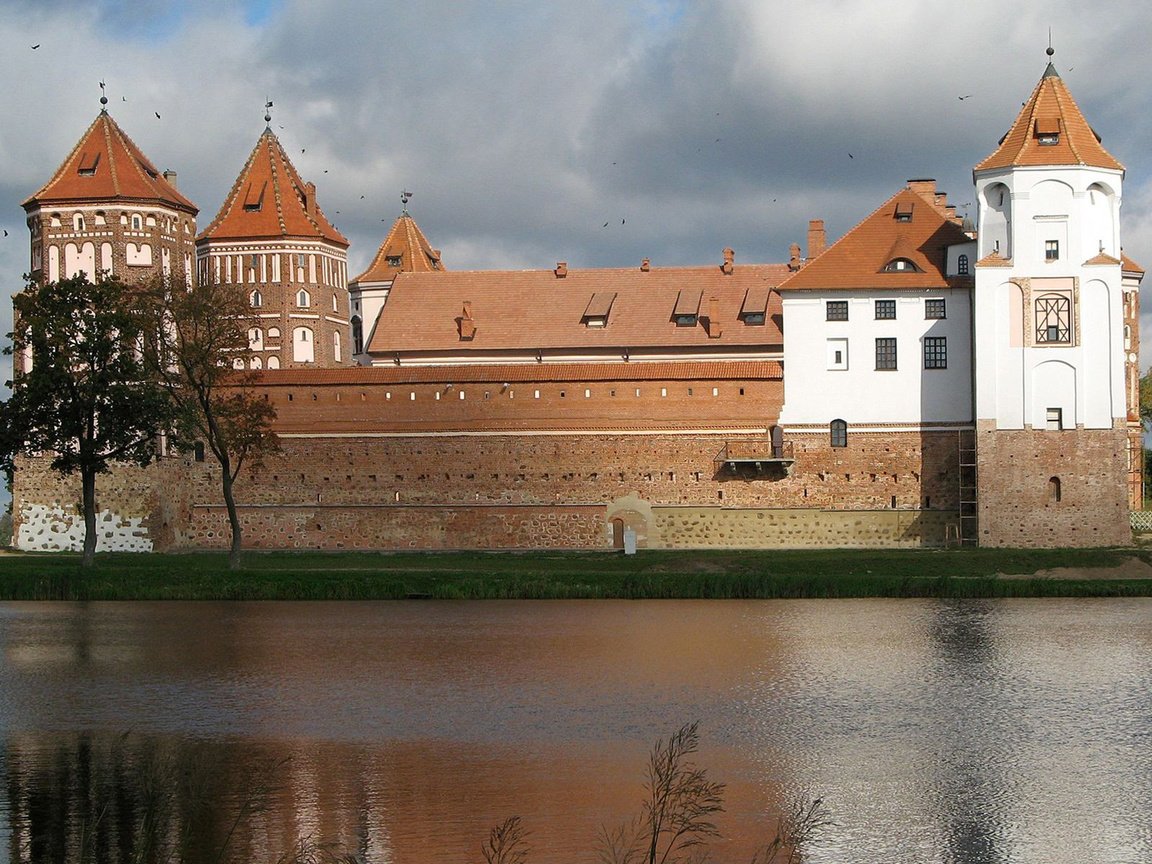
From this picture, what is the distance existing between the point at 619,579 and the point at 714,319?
14.7 meters

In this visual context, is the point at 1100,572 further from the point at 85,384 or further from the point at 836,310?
the point at 85,384

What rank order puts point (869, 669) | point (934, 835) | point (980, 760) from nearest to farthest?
point (934, 835) < point (980, 760) < point (869, 669)

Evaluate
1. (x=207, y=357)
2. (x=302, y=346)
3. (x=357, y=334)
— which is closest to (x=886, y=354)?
(x=207, y=357)

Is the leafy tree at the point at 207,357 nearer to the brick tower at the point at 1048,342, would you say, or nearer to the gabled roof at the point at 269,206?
the brick tower at the point at 1048,342

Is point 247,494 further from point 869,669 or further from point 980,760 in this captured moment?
point 980,760

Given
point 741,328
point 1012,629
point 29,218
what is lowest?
point 1012,629

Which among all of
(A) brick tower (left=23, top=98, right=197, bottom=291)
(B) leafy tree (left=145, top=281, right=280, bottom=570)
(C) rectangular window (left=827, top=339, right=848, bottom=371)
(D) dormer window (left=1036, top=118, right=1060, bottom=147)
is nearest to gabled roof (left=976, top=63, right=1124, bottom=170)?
(D) dormer window (left=1036, top=118, right=1060, bottom=147)

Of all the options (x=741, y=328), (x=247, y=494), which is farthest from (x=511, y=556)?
(x=741, y=328)

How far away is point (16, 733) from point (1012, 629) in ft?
43.4

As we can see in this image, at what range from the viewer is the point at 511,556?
3384 cm

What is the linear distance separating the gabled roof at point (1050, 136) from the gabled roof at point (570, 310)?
7.54 metres

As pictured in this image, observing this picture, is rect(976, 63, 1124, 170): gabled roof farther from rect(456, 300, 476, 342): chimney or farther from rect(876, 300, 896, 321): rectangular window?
rect(456, 300, 476, 342): chimney

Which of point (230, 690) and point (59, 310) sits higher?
point (59, 310)

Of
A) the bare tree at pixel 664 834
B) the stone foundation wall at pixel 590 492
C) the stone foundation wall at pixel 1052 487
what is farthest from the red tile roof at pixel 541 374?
the bare tree at pixel 664 834
